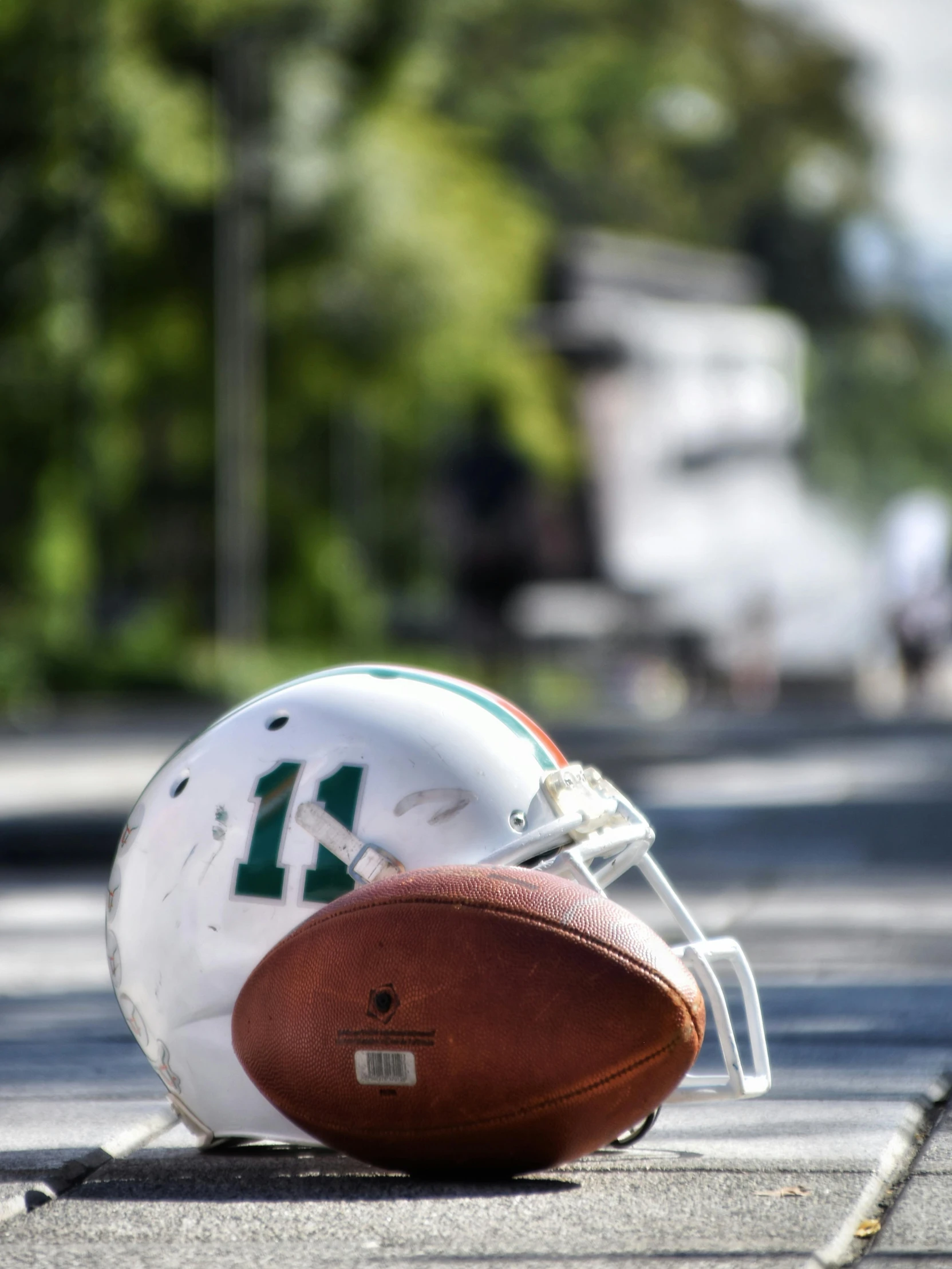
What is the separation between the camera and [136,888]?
4.81 m

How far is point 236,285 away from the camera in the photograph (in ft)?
107

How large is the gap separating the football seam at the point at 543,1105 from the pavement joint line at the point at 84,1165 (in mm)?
718

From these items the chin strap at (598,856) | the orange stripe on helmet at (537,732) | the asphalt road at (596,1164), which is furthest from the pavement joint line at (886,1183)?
the orange stripe on helmet at (537,732)

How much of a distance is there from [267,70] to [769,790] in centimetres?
2006

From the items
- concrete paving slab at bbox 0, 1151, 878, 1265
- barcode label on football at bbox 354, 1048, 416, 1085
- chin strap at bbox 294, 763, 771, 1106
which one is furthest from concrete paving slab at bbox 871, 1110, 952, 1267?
barcode label on football at bbox 354, 1048, 416, 1085

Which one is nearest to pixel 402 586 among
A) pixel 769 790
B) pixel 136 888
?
pixel 769 790

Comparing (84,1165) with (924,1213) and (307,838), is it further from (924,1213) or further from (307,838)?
(924,1213)

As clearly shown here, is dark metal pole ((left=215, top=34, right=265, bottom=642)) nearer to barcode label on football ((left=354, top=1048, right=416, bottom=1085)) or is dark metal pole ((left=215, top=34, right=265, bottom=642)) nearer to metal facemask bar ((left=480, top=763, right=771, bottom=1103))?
metal facemask bar ((left=480, top=763, right=771, bottom=1103))

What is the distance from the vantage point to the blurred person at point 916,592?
28.4 m

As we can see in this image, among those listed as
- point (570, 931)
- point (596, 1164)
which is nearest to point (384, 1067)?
point (570, 931)

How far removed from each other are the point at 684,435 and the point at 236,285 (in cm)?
2401

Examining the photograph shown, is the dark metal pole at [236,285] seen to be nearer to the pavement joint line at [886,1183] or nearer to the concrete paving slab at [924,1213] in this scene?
the pavement joint line at [886,1183]

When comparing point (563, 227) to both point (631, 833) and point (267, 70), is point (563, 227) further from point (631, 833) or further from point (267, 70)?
point (631, 833)

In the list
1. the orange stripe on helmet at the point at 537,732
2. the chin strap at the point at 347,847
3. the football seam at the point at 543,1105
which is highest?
the orange stripe on helmet at the point at 537,732
